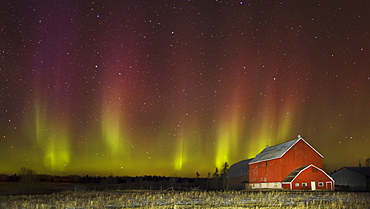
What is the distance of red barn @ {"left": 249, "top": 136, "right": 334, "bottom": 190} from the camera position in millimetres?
47188

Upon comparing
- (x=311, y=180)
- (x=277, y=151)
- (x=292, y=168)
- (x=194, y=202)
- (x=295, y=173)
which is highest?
(x=277, y=151)

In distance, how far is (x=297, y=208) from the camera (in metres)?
22.2

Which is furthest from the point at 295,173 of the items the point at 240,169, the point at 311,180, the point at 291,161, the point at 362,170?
the point at 240,169

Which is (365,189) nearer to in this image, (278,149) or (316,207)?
(278,149)

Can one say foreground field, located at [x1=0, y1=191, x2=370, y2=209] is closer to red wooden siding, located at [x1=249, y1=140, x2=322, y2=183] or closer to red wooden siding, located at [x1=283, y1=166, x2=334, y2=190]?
red wooden siding, located at [x1=283, y1=166, x2=334, y2=190]

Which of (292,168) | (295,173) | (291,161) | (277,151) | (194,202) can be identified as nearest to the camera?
(194,202)

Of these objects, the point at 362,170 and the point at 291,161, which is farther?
the point at 362,170

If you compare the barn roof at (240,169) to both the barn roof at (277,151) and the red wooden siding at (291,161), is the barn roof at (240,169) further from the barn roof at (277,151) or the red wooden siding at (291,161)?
the red wooden siding at (291,161)

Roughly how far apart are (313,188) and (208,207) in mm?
27356

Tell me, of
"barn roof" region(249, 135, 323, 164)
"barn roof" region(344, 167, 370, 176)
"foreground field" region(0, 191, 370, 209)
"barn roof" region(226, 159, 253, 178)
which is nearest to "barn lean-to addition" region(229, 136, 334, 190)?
"barn roof" region(249, 135, 323, 164)

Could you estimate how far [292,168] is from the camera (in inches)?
2036

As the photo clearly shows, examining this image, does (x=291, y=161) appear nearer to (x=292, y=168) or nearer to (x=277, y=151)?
(x=292, y=168)

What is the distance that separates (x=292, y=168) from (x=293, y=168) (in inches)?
5.8

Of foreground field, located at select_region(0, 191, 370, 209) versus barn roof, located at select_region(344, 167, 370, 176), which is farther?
barn roof, located at select_region(344, 167, 370, 176)
